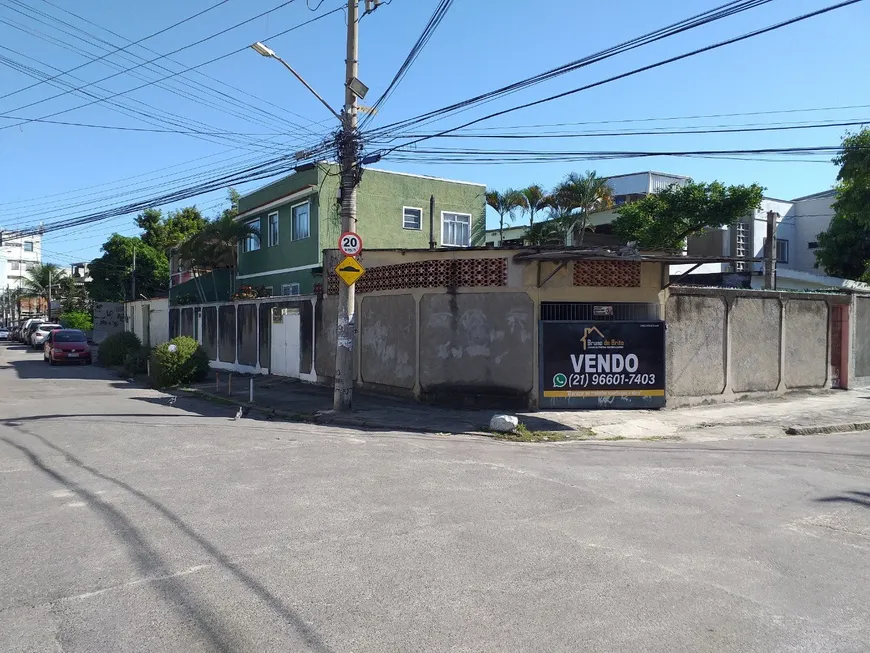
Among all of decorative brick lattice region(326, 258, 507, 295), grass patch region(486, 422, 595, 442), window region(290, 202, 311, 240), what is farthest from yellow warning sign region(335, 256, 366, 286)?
window region(290, 202, 311, 240)

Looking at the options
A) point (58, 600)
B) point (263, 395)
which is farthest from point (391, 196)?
point (58, 600)

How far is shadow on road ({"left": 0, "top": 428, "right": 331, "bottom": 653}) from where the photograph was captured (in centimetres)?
395

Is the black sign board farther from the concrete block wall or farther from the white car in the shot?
the white car

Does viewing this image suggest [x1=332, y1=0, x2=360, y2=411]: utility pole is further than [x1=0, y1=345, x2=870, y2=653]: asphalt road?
Yes

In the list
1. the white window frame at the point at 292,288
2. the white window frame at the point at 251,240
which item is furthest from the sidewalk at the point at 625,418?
the white window frame at the point at 251,240

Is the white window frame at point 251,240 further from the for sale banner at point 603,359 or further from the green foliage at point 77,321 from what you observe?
the green foliage at point 77,321

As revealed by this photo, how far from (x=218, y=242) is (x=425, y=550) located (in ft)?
88.1

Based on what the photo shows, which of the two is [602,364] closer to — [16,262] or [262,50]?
[262,50]

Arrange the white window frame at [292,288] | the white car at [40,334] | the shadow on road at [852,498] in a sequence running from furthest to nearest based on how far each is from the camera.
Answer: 1. the white car at [40,334]
2. the white window frame at [292,288]
3. the shadow on road at [852,498]

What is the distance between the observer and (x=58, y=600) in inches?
175

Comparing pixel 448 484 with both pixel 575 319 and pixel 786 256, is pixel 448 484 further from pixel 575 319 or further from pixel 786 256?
pixel 786 256

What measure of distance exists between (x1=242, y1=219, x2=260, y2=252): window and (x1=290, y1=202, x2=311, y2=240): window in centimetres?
350

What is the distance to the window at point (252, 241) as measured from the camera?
30.0 meters

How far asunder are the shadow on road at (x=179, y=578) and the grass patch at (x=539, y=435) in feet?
21.5
